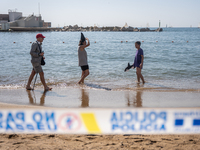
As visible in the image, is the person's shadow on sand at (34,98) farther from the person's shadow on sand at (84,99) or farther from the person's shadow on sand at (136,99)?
the person's shadow on sand at (136,99)

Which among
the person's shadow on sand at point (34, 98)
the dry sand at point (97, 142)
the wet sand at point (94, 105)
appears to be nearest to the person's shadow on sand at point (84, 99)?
the wet sand at point (94, 105)

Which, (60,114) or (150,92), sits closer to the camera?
(60,114)

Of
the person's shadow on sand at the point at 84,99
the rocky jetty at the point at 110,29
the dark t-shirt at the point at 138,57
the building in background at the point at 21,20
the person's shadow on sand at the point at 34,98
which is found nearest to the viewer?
the person's shadow on sand at the point at 84,99

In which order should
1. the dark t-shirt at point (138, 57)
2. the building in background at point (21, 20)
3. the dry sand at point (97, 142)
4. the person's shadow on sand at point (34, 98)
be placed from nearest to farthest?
the dry sand at point (97, 142)
the person's shadow on sand at point (34, 98)
the dark t-shirt at point (138, 57)
the building in background at point (21, 20)

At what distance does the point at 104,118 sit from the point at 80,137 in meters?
0.58

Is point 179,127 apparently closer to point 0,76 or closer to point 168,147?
point 168,147

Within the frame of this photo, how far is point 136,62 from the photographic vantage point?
8250 mm

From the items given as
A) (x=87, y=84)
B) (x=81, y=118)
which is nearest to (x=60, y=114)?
(x=81, y=118)

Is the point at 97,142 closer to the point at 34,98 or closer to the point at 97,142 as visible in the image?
the point at 97,142

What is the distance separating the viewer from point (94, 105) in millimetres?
5711

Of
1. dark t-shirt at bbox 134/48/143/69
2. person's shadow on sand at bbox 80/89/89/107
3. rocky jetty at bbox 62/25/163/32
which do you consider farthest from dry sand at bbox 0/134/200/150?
rocky jetty at bbox 62/25/163/32

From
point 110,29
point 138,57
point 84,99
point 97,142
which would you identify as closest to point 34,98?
point 84,99

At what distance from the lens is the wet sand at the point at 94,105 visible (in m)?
3.38

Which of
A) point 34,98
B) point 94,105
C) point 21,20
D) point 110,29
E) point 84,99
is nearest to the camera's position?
point 94,105
